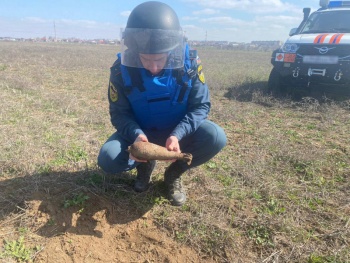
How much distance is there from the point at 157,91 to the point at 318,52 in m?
4.00

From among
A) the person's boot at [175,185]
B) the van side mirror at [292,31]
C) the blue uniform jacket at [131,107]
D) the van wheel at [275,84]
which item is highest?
the van side mirror at [292,31]

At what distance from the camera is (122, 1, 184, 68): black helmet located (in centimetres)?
176

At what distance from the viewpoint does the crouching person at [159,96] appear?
5.89ft

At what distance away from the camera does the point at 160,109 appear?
2053mm

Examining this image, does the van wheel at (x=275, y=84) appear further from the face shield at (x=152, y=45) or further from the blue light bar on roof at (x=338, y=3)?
the face shield at (x=152, y=45)

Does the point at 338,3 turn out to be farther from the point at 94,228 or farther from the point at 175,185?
the point at 94,228

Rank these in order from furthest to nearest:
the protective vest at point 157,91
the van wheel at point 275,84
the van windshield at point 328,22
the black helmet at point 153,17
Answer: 1. the van wheel at point 275,84
2. the van windshield at point 328,22
3. the protective vest at point 157,91
4. the black helmet at point 153,17

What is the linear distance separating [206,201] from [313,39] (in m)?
4.02

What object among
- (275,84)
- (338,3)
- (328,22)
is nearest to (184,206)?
(275,84)

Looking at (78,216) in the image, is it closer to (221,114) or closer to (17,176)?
(17,176)

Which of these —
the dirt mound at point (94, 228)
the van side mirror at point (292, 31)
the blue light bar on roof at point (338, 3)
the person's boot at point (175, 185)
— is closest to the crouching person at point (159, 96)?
the person's boot at point (175, 185)

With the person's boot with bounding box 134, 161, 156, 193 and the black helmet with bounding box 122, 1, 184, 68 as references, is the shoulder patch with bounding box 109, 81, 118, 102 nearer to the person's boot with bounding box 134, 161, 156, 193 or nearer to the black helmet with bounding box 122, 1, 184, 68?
the black helmet with bounding box 122, 1, 184, 68

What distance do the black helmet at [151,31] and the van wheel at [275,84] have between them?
166 inches

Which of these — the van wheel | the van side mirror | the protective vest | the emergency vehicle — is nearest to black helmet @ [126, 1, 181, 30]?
the protective vest
